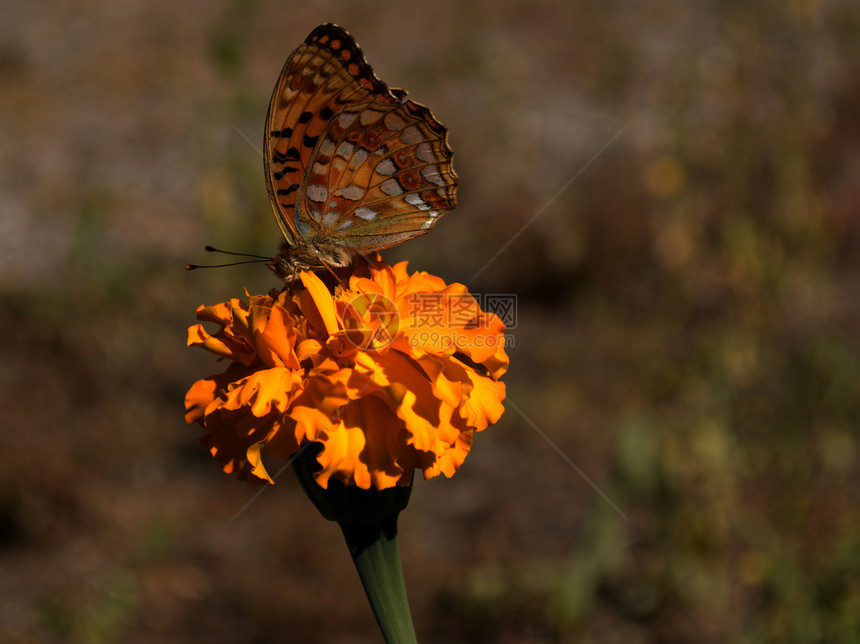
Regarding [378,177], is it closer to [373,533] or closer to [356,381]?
[356,381]

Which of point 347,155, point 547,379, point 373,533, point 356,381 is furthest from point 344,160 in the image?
point 547,379

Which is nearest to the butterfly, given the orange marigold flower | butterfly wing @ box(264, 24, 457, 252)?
butterfly wing @ box(264, 24, 457, 252)

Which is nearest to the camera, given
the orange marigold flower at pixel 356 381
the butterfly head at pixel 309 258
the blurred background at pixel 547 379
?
the orange marigold flower at pixel 356 381

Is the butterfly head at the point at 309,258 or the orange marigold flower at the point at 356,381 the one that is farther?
the butterfly head at the point at 309,258

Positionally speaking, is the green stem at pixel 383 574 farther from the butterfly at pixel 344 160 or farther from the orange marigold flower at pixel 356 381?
the butterfly at pixel 344 160

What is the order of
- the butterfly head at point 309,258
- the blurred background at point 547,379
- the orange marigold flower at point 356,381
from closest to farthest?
the orange marigold flower at point 356,381, the butterfly head at point 309,258, the blurred background at point 547,379

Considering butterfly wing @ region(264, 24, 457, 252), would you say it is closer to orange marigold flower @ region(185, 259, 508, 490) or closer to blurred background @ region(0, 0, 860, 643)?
orange marigold flower @ region(185, 259, 508, 490)

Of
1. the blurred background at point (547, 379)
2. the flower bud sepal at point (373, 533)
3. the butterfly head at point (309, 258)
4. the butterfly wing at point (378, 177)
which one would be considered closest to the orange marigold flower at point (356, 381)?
the flower bud sepal at point (373, 533)
